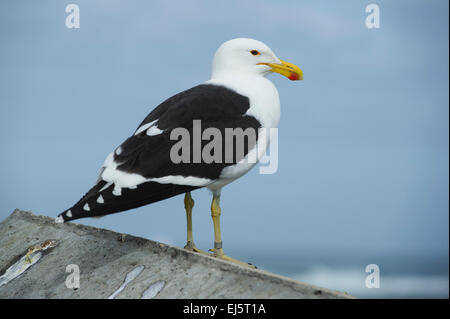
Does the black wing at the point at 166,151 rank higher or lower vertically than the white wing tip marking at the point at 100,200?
higher

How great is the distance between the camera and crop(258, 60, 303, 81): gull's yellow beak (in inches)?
248

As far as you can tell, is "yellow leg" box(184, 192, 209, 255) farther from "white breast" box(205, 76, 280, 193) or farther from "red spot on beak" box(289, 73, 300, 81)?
"red spot on beak" box(289, 73, 300, 81)

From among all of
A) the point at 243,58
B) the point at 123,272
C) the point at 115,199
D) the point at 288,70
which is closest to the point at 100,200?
the point at 115,199

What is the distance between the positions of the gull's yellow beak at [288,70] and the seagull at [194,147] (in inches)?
11.6

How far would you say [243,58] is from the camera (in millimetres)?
6176

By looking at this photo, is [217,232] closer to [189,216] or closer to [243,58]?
[189,216]

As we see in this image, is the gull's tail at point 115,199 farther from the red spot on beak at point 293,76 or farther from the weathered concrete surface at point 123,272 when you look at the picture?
the red spot on beak at point 293,76

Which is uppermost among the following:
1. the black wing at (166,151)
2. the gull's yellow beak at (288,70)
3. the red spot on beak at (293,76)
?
the gull's yellow beak at (288,70)

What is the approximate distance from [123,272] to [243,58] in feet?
9.32

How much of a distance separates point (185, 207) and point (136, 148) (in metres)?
1.31

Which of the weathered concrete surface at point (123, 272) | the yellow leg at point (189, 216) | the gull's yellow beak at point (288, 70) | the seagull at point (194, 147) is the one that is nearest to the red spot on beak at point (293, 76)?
the gull's yellow beak at point (288, 70)

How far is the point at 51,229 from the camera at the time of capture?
693 cm

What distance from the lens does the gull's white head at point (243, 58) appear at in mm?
6164
